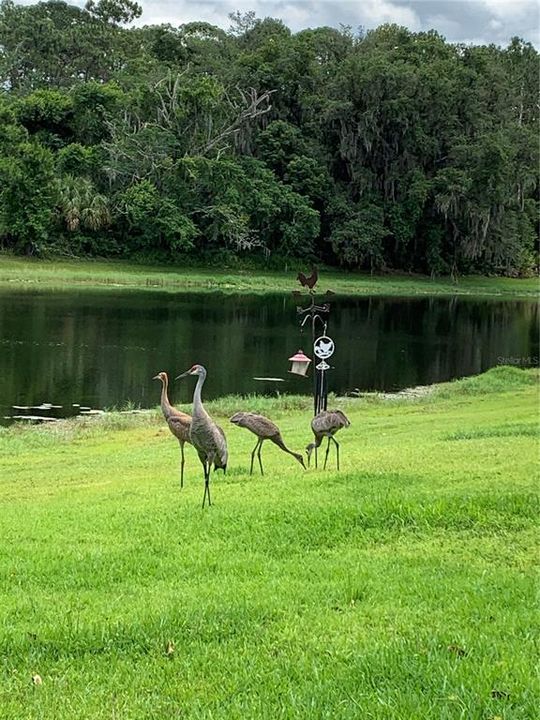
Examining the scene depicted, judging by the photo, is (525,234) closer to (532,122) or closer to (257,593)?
(532,122)

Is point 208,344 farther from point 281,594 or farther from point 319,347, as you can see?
point 281,594

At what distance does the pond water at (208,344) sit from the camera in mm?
23141

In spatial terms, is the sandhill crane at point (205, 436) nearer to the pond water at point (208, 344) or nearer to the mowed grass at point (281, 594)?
the mowed grass at point (281, 594)

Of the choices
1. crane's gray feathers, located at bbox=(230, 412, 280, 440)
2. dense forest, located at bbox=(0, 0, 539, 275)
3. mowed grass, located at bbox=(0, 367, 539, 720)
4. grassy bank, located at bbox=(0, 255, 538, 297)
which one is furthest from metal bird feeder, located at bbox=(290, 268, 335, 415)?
dense forest, located at bbox=(0, 0, 539, 275)

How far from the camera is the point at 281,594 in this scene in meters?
5.46

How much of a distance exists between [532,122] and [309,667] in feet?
266

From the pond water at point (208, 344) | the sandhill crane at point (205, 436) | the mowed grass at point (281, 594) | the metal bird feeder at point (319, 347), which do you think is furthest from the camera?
the pond water at point (208, 344)

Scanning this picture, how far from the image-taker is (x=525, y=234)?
71562 millimetres

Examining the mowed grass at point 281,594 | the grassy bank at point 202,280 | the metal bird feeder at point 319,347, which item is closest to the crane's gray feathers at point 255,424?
the mowed grass at point 281,594

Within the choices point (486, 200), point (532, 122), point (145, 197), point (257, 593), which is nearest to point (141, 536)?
point (257, 593)
